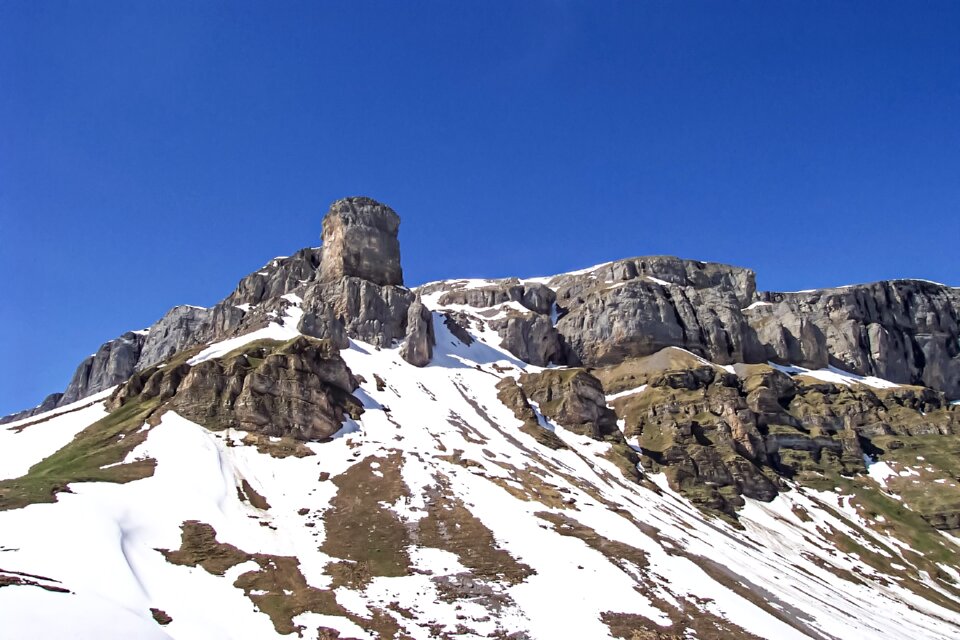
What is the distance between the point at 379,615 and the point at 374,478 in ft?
124

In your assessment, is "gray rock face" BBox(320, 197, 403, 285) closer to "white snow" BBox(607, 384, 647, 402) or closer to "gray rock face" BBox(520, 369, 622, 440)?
"gray rock face" BBox(520, 369, 622, 440)

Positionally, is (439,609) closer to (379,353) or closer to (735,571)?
(735,571)

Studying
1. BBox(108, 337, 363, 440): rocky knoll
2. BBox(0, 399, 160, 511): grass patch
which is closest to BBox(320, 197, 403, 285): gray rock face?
BBox(108, 337, 363, 440): rocky knoll

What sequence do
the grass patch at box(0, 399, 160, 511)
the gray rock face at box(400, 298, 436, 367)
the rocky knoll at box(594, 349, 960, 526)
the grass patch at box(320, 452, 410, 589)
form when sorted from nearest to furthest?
the grass patch at box(0, 399, 160, 511) → the grass patch at box(320, 452, 410, 589) → the rocky knoll at box(594, 349, 960, 526) → the gray rock face at box(400, 298, 436, 367)

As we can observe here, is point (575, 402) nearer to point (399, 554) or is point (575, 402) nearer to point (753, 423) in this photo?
point (753, 423)

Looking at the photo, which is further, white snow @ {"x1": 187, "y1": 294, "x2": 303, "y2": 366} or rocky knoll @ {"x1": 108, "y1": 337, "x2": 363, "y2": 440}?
white snow @ {"x1": 187, "y1": 294, "x2": 303, "y2": 366}

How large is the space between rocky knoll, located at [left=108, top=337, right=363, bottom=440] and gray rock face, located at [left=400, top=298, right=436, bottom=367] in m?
56.0

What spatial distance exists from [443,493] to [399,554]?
1928cm

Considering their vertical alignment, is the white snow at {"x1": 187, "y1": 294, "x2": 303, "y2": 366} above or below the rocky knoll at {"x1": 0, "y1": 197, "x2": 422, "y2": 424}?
below

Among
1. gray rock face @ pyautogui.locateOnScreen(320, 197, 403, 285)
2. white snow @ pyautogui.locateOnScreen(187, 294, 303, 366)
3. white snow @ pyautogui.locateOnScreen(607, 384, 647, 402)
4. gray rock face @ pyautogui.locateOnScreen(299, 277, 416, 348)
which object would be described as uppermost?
gray rock face @ pyautogui.locateOnScreen(320, 197, 403, 285)

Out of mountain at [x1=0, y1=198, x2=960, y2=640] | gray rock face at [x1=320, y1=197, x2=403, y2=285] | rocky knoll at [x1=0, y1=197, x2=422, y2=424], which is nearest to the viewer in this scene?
mountain at [x1=0, y1=198, x2=960, y2=640]

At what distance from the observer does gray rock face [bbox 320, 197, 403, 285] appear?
612 feet

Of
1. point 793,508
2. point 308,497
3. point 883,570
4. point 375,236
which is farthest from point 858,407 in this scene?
point 308,497

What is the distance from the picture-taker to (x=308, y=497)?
74062 mm
